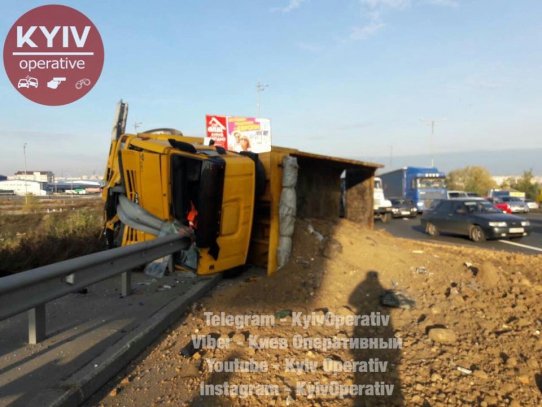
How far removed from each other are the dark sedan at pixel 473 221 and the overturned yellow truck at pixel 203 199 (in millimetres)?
10790

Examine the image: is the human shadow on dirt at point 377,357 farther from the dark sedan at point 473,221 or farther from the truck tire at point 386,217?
the truck tire at point 386,217

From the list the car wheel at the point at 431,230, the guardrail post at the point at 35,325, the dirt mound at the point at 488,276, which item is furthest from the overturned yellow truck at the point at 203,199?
the car wheel at the point at 431,230

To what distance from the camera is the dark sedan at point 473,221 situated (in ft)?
51.3

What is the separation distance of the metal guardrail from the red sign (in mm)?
6090

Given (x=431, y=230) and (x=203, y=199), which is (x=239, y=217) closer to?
(x=203, y=199)

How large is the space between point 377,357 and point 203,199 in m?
2.90

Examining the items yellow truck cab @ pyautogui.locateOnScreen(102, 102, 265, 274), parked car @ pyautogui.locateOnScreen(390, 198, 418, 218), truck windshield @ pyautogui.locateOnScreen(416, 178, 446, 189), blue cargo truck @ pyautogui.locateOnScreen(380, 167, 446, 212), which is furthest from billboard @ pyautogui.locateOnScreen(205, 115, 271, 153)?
truck windshield @ pyautogui.locateOnScreen(416, 178, 446, 189)

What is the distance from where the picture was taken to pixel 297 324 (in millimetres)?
4656

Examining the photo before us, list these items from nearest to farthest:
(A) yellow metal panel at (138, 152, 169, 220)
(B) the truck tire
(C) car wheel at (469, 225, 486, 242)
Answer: (A) yellow metal panel at (138, 152, 169, 220) → (C) car wheel at (469, 225, 486, 242) → (B) the truck tire

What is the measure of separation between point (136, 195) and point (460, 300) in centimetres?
459

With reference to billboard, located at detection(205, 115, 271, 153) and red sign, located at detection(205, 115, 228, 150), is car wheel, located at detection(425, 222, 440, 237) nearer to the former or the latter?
billboard, located at detection(205, 115, 271, 153)

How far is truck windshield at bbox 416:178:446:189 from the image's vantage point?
3244cm

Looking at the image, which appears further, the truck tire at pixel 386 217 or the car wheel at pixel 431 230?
the truck tire at pixel 386 217

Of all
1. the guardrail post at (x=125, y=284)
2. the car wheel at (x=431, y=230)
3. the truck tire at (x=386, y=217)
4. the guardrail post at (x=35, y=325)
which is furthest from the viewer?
the truck tire at (x=386, y=217)
